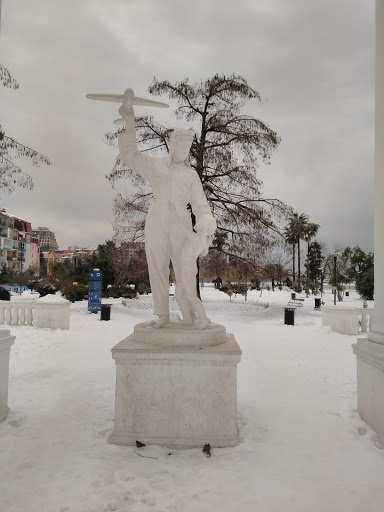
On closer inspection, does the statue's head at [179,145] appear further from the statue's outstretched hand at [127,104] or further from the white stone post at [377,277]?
the white stone post at [377,277]

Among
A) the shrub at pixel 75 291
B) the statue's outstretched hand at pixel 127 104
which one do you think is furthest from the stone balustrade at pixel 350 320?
the shrub at pixel 75 291

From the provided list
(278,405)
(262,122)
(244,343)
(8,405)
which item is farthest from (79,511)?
(262,122)

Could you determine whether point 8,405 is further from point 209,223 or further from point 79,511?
point 209,223

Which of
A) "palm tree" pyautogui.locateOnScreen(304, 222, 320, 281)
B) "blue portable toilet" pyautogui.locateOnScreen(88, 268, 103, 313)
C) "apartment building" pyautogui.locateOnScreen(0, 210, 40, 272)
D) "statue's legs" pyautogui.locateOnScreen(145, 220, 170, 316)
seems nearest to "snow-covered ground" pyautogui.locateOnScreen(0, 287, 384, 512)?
"statue's legs" pyautogui.locateOnScreen(145, 220, 170, 316)

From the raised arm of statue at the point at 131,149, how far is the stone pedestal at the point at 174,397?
187 cm

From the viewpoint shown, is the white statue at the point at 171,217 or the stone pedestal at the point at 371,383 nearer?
the stone pedestal at the point at 371,383

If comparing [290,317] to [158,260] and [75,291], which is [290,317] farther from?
[75,291]

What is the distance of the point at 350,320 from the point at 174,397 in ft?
26.3

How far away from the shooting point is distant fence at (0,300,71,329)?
391 inches

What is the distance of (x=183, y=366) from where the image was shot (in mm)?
3289

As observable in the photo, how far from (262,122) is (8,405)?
14.0m

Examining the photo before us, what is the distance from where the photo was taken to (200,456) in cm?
305

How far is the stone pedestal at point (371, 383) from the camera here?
11.2ft

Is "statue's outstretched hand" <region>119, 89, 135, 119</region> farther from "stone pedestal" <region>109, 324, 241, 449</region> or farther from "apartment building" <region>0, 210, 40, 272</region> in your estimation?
"apartment building" <region>0, 210, 40, 272</region>
